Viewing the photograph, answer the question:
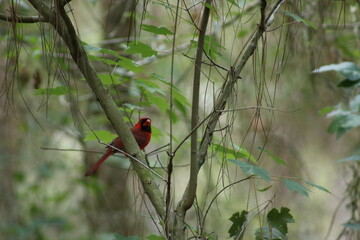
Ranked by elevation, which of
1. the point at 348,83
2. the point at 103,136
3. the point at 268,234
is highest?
the point at 348,83

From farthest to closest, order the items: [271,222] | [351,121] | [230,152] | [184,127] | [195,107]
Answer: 1. [184,127]
2. [351,121]
3. [230,152]
4. [271,222]
5. [195,107]

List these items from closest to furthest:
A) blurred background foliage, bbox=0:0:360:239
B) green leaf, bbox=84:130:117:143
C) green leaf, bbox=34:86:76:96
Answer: green leaf, bbox=34:86:76:96, green leaf, bbox=84:130:117:143, blurred background foliage, bbox=0:0:360:239

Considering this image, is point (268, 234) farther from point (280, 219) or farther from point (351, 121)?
point (351, 121)

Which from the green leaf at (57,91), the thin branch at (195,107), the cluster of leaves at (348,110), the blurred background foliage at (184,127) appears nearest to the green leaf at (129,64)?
the green leaf at (57,91)

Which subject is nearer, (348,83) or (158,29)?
(158,29)

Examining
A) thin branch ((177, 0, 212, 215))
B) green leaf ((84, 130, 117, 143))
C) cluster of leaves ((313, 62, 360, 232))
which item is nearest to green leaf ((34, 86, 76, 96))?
green leaf ((84, 130, 117, 143))

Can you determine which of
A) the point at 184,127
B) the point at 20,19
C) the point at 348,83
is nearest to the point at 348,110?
the point at 348,83

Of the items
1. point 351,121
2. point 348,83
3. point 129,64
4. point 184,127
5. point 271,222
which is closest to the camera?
point 271,222

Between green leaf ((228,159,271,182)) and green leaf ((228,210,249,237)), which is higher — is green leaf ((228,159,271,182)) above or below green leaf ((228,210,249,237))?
above

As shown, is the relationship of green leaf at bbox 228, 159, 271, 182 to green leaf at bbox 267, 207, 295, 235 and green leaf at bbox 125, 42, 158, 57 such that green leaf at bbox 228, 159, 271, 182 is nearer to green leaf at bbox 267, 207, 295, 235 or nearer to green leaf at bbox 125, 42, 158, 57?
green leaf at bbox 267, 207, 295, 235

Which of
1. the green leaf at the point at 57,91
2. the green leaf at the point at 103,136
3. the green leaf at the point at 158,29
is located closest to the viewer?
the green leaf at the point at 158,29

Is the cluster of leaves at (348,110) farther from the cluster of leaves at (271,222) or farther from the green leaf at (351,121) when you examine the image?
the cluster of leaves at (271,222)

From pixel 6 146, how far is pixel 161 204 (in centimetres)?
473

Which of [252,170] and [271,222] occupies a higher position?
[252,170]
